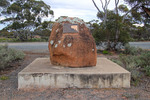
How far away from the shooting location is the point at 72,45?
15.2 ft

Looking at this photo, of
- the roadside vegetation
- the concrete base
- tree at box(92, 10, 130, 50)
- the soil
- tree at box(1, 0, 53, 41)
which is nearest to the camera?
the soil

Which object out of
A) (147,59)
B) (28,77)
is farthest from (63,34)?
(147,59)

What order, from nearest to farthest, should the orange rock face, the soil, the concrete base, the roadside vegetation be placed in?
the soil, the concrete base, the orange rock face, the roadside vegetation

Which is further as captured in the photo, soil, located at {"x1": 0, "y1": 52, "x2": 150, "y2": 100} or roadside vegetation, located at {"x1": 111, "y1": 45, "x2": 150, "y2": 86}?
roadside vegetation, located at {"x1": 111, "y1": 45, "x2": 150, "y2": 86}

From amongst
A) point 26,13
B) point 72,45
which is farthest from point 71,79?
point 26,13

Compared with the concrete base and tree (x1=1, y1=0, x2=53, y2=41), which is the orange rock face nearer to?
the concrete base

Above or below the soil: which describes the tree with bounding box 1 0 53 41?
above

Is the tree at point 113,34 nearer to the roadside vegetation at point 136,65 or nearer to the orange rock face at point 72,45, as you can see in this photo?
the roadside vegetation at point 136,65

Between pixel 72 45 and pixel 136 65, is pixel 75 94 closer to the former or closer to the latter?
pixel 72 45

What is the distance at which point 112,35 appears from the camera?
10641mm

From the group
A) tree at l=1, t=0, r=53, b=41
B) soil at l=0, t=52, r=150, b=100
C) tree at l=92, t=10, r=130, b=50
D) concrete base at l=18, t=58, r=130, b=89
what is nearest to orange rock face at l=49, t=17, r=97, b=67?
concrete base at l=18, t=58, r=130, b=89

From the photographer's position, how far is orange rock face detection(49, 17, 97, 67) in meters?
4.62

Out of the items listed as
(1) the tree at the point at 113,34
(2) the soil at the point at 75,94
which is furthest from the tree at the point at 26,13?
(2) the soil at the point at 75,94

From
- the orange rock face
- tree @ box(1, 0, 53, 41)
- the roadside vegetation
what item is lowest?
the roadside vegetation
